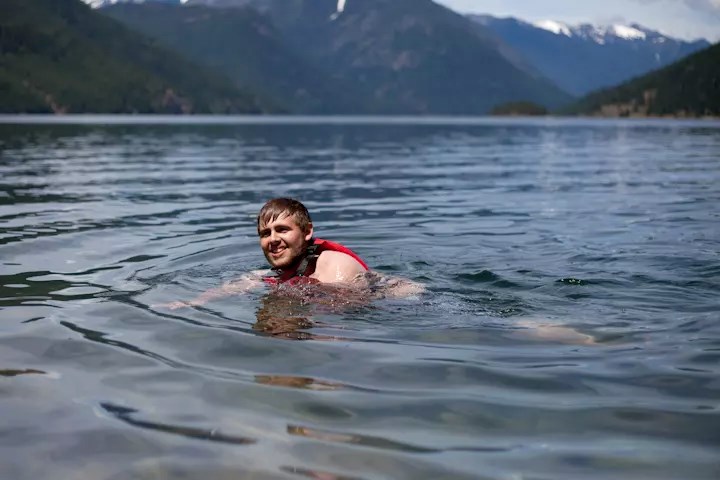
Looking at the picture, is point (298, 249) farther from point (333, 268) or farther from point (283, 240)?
point (333, 268)

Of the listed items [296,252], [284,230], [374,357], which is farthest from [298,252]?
[374,357]

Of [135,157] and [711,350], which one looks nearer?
[711,350]

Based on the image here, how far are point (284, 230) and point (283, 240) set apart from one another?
0.11m

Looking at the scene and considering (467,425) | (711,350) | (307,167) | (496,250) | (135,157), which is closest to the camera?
(467,425)

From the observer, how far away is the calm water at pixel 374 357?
14.3ft

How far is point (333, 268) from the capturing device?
8000 millimetres

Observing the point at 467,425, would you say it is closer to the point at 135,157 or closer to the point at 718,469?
the point at 718,469

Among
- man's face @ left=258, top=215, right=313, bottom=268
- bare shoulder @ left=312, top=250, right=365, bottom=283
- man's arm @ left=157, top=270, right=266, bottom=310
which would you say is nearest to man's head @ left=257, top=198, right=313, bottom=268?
man's face @ left=258, top=215, right=313, bottom=268

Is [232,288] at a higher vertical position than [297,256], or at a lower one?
lower

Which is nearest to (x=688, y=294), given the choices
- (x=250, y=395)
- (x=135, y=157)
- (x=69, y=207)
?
(x=250, y=395)

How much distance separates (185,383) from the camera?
5.67 meters

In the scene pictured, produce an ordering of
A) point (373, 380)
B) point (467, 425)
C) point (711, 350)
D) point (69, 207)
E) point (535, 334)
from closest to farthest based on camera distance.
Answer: point (467, 425)
point (373, 380)
point (711, 350)
point (535, 334)
point (69, 207)

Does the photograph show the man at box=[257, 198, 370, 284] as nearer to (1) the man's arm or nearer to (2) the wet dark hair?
(2) the wet dark hair

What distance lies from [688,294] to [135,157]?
3079 cm
